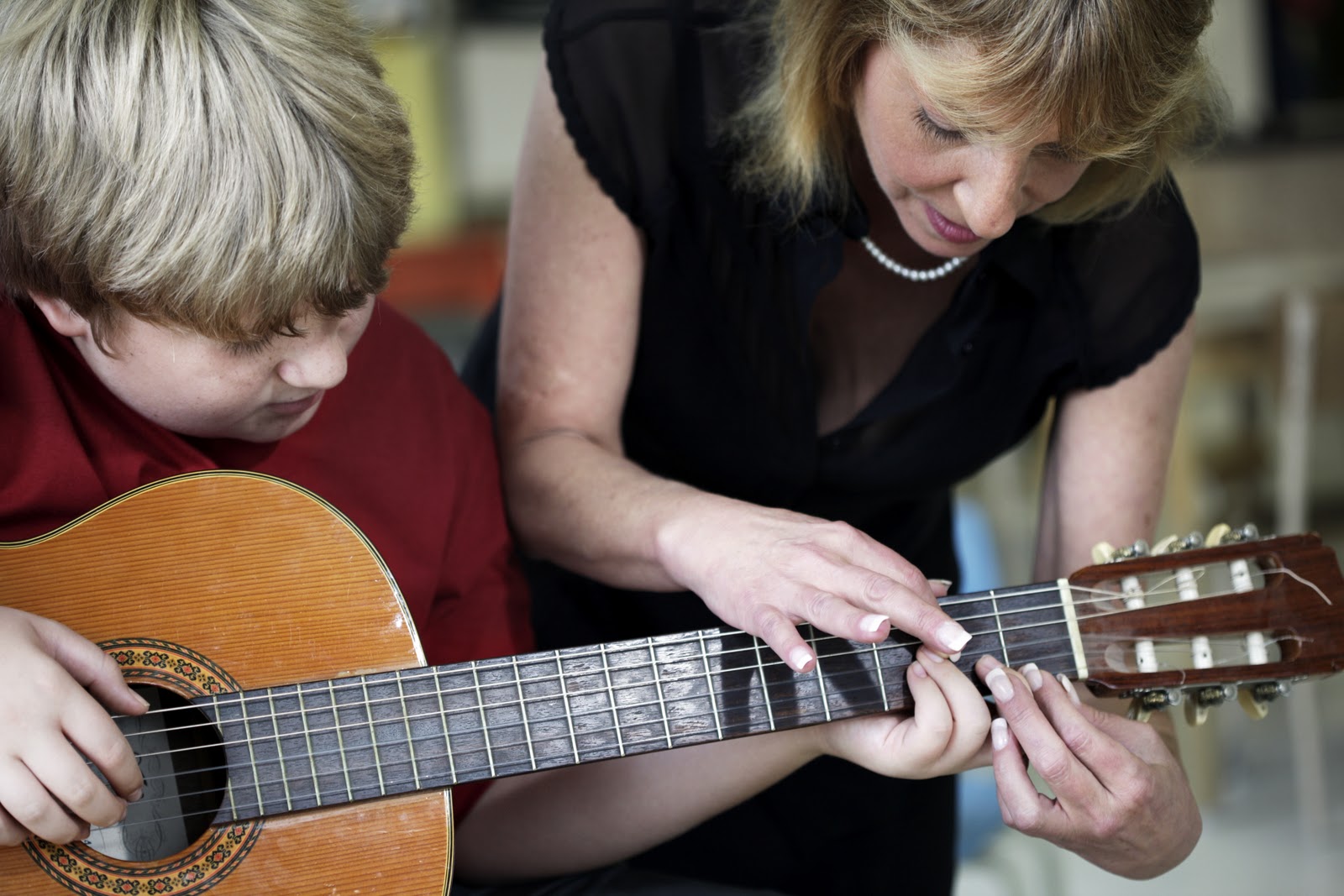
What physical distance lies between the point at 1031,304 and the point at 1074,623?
38 cm

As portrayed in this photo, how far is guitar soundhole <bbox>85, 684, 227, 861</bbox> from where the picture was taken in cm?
103

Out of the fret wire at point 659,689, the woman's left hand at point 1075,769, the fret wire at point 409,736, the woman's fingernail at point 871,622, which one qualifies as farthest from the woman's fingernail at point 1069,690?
the fret wire at point 409,736

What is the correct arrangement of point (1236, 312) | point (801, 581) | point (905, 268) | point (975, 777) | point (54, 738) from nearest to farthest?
1. point (54, 738)
2. point (801, 581)
3. point (905, 268)
4. point (975, 777)
5. point (1236, 312)

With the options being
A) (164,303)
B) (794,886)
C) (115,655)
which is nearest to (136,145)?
(164,303)

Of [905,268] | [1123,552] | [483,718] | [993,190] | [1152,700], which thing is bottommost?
[483,718]

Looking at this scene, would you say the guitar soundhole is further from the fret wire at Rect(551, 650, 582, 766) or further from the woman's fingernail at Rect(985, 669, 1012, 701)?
the woman's fingernail at Rect(985, 669, 1012, 701)

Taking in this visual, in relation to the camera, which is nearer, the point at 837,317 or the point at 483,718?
the point at 483,718

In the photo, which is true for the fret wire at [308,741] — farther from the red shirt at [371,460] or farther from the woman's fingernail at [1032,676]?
the woman's fingernail at [1032,676]

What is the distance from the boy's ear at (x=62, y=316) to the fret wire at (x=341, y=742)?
34 cm

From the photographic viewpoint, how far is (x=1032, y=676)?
42.7 inches

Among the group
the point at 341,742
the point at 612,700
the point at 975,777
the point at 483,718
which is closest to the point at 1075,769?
the point at 612,700

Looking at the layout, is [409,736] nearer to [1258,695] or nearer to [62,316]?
[62,316]

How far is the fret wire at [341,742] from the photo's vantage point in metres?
1.04

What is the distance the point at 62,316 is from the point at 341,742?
402mm
